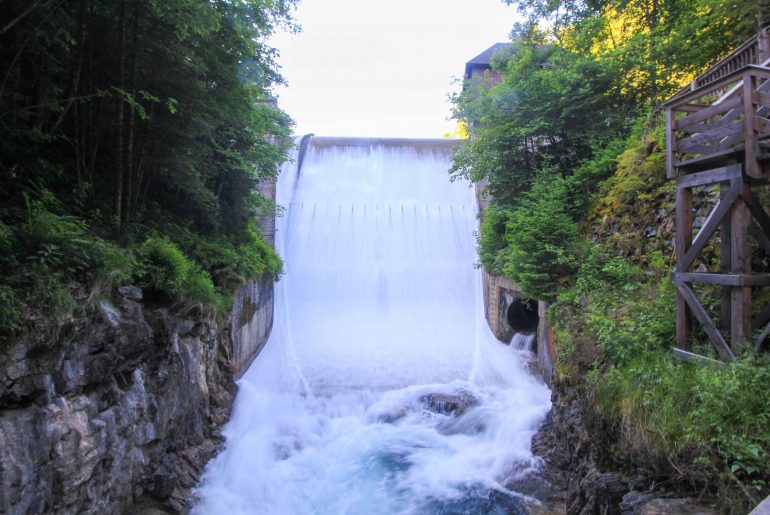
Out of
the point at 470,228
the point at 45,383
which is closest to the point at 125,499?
the point at 45,383

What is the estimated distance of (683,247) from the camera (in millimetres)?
5285

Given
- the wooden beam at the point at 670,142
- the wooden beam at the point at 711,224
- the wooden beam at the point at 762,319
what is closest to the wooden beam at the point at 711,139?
the wooden beam at the point at 670,142

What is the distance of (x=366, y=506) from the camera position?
21.4ft

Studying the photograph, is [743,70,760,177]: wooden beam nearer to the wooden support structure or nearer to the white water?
the wooden support structure

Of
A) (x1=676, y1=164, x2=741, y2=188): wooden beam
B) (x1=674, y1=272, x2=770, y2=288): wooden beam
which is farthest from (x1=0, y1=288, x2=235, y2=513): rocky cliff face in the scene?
(x1=676, y1=164, x2=741, y2=188): wooden beam

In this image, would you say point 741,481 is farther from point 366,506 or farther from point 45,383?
point 45,383

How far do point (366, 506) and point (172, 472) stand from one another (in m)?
2.77

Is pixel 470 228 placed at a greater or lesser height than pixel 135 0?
lesser

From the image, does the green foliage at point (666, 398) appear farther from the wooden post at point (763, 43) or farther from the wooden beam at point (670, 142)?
the wooden post at point (763, 43)

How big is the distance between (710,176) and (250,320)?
31.1 feet

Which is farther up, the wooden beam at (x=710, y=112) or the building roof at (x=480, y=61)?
the building roof at (x=480, y=61)

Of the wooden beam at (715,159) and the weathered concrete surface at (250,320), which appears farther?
the weathered concrete surface at (250,320)

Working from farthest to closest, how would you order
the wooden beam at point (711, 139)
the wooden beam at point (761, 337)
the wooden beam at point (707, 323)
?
the wooden beam at point (711, 139) → the wooden beam at point (707, 323) → the wooden beam at point (761, 337)

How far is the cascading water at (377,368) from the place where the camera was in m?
6.90
